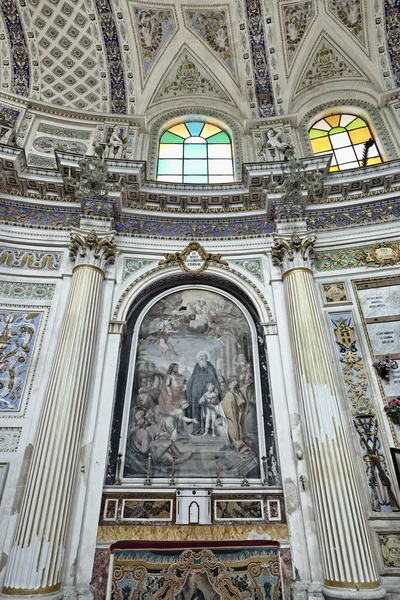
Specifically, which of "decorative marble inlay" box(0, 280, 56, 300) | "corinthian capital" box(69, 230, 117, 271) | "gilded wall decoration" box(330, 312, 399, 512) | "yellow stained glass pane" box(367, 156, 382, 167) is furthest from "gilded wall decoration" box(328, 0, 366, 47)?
"decorative marble inlay" box(0, 280, 56, 300)

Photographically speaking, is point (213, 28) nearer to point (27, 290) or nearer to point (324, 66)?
point (324, 66)

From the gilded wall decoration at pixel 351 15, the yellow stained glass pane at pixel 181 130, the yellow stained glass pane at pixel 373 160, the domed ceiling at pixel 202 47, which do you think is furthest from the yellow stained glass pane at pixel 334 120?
the yellow stained glass pane at pixel 181 130

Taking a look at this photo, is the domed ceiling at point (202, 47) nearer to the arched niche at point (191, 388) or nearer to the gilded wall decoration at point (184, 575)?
the arched niche at point (191, 388)

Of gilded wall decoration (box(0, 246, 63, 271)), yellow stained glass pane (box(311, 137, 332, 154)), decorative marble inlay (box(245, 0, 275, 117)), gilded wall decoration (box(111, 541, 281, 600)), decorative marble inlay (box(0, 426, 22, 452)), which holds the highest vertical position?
decorative marble inlay (box(245, 0, 275, 117))

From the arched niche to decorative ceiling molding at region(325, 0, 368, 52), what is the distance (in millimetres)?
8146

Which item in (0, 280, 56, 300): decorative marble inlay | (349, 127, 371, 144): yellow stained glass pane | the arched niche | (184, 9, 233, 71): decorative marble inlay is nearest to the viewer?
the arched niche

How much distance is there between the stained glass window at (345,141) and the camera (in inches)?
386

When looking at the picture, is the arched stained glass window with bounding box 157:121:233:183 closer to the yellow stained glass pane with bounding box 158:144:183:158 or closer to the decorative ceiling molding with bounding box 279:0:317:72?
the yellow stained glass pane with bounding box 158:144:183:158

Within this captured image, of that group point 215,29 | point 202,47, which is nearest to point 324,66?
point 215,29

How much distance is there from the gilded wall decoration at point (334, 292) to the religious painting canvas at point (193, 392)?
1599 millimetres

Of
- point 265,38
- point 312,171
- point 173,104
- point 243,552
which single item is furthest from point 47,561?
point 265,38

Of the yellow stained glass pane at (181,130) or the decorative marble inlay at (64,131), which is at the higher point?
the yellow stained glass pane at (181,130)

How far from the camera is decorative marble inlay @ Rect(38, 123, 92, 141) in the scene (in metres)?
10.2

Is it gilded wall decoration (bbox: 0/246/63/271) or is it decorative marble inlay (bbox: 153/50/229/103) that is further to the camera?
decorative marble inlay (bbox: 153/50/229/103)
